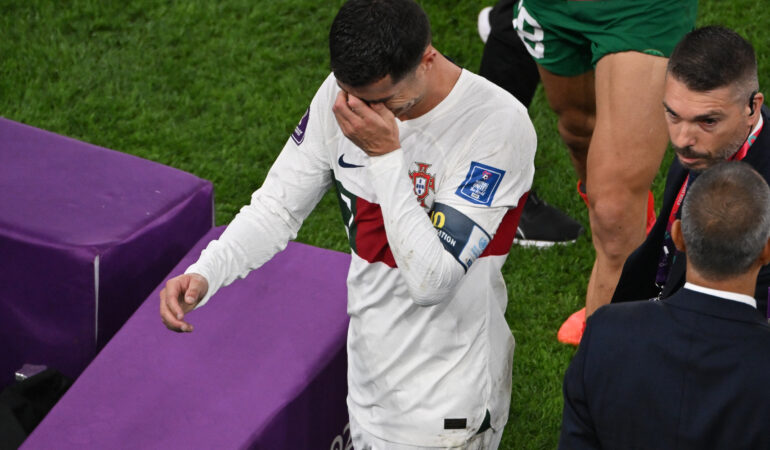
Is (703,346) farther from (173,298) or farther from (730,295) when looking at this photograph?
(173,298)

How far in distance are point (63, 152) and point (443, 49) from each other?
8.96ft

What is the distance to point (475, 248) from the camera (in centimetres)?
267

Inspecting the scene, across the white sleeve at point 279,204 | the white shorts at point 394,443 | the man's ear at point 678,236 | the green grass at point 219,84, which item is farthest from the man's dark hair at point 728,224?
the green grass at point 219,84

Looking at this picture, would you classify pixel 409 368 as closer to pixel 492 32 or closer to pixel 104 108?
pixel 492 32

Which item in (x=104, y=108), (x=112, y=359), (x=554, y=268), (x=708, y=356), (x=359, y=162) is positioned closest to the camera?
(x=708, y=356)

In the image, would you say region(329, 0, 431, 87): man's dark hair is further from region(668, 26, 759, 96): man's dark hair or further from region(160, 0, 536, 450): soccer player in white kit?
region(668, 26, 759, 96): man's dark hair

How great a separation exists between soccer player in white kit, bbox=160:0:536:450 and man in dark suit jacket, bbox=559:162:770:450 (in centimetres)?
49

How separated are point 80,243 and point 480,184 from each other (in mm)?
1524

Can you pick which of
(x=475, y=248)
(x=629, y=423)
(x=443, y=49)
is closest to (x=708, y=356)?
(x=629, y=423)

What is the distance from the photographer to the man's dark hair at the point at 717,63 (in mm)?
2826

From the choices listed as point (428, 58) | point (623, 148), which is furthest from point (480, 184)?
point (623, 148)

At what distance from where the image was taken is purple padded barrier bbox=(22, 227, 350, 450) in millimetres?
3113

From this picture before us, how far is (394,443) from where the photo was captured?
9.77 ft

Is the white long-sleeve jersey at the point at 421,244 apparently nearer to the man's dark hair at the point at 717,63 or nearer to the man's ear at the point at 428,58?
the man's ear at the point at 428,58
